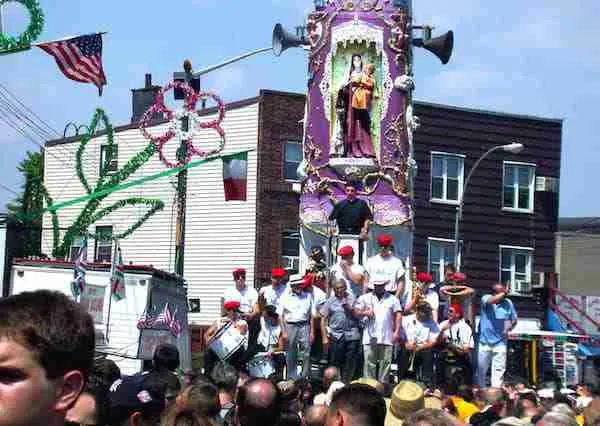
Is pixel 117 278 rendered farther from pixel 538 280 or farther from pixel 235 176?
pixel 538 280

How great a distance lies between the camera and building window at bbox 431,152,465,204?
44.1 meters

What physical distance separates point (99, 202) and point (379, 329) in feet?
96.4

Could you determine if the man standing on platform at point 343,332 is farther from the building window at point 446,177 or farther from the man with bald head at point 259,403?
the building window at point 446,177

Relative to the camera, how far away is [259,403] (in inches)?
301

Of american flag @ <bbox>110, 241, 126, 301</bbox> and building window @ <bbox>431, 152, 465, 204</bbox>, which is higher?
building window @ <bbox>431, 152, 465, 204</bbox>

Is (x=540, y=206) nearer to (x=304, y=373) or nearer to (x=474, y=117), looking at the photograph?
(x=474, y=117)

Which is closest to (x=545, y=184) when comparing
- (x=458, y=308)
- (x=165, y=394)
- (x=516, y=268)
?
(x=516, y=268)

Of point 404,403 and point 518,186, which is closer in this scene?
point 404,403

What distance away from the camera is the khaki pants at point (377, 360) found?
59.3 feet

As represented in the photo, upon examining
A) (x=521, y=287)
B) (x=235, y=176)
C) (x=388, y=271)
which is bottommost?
(x=521, y=287)

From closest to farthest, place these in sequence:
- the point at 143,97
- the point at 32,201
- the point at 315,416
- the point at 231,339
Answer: the point at 315,416 → the point at 231,339 → the point at 143,97 → the point at 32,201

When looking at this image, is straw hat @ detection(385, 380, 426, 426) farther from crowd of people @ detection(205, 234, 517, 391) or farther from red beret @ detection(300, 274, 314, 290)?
red beret @ detection(300, 274, 314, 290)

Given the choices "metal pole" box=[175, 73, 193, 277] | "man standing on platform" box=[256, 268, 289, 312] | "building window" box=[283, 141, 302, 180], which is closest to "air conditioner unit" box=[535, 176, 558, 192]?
"building window" box=[283, 141, 302, 180]

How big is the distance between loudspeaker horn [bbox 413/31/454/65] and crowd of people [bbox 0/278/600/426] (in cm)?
897
